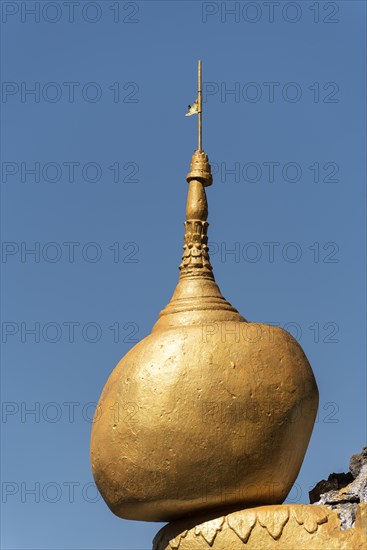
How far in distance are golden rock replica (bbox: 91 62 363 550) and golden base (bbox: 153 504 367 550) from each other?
11 mm

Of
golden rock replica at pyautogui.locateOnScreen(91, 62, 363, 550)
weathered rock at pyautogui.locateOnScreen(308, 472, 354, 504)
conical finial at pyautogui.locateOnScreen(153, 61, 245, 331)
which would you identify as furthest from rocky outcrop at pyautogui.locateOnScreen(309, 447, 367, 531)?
conical finial at pyautogui.locateOnScreen(153, 61, 245, 331)

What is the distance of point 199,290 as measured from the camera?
14992 mm

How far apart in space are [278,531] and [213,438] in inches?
47.1

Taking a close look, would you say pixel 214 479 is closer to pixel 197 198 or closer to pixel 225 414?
pixel 225 414

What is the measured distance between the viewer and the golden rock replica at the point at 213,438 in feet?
45.2

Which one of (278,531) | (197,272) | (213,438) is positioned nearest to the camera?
(278,531)

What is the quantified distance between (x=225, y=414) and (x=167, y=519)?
1.50 metres

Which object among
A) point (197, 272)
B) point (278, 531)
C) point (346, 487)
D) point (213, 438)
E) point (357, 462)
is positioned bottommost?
point (278, 531)

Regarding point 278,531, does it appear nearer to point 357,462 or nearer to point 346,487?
point 346,487

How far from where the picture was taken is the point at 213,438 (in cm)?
1379

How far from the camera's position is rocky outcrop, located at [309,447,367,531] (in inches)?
694

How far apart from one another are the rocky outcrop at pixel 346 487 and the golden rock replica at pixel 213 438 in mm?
2394

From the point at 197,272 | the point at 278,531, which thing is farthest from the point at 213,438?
the point at 197,272

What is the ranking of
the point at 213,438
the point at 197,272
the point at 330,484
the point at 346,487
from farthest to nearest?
the point at 330,484 < the point at 346,487 < the point at 197,272 < the point at 213,438
